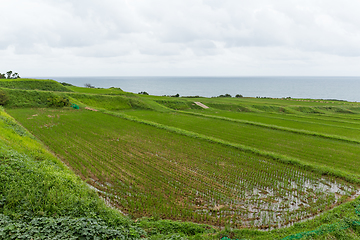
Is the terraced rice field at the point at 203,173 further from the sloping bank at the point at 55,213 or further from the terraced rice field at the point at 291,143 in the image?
the sloping bank at the point at 55,213

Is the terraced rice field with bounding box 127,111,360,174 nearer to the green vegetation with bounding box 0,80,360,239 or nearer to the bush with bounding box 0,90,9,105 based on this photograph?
the green vegetation with bounding box 0,80,360,239

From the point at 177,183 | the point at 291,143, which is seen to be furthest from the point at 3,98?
the point at 291,143

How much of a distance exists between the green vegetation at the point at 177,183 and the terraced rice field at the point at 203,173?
0.22ft

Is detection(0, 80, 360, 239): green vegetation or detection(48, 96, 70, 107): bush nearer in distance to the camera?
detection(0, 80, 360, 239): green vegetation

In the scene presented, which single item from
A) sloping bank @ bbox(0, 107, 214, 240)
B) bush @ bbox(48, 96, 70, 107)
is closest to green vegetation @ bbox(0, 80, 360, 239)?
sloping bank @ bbox(0, 107, 214, 240)

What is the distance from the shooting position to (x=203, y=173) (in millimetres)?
13656

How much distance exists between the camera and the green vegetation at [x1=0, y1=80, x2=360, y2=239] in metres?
7.49

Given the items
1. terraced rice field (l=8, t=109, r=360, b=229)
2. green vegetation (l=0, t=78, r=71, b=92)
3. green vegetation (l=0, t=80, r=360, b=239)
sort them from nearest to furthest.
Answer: green vegetation (l=0, t=80, r=360, b=239) → terraced rice field (l=8, t=109, r=360, b=229) → green vegetation (l=0, t=78, r=71, b=92)

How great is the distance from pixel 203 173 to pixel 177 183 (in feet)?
7.97

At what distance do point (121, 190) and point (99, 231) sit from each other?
446 centimetres

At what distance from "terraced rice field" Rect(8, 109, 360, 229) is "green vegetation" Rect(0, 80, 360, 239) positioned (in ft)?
0.22

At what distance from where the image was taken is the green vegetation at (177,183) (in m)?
7.49

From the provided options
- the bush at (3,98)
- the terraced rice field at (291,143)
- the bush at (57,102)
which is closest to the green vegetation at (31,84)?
the bush at (3,98)

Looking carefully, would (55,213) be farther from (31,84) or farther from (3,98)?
(31,84)
